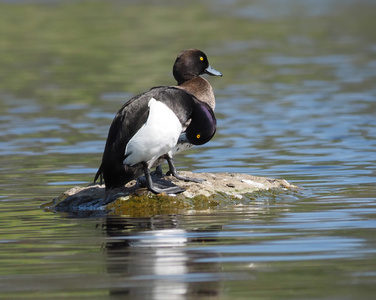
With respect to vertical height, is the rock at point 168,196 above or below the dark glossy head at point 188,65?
below

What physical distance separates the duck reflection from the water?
2 centimetres

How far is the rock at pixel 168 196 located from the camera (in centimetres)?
956

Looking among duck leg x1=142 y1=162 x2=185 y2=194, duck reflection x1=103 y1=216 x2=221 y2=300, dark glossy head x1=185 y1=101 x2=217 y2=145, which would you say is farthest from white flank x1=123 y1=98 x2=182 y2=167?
duck reflection x1=103 y1=216 x2=221 y2=300

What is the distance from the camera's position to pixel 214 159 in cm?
1377

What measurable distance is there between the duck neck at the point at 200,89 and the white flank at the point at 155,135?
1.07 m

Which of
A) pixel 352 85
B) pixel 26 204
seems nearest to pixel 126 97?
Answer: pixel 352 85

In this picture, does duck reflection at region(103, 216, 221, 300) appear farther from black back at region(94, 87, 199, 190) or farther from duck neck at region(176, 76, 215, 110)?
duck neck at region(176, 76, 215, 110)

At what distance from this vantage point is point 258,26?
36.4 m

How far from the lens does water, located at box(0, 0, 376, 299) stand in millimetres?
6500

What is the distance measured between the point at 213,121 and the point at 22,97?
42.1 ft

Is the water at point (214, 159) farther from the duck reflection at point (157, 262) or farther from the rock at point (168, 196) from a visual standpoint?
the rock at point (168, 196)

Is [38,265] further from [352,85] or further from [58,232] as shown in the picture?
[352,85]

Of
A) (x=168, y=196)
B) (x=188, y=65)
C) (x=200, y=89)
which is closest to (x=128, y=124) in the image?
(x=168, y=196)

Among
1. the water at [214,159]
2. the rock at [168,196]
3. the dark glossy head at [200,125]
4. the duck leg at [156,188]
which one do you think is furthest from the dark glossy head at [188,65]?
the water at [214,159]
